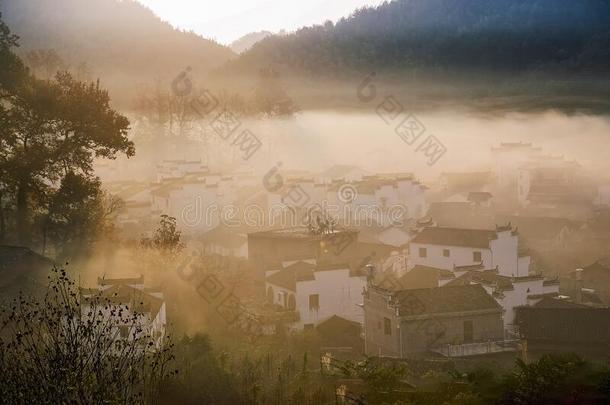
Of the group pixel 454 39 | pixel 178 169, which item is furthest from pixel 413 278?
pixel 454 39

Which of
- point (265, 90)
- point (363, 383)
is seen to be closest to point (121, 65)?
point (265, 90)

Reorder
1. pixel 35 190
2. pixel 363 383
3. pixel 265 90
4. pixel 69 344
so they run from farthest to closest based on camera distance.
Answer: pixel 265 90 < pixel 35 190 < pixel 363 383 < pixel 69 344

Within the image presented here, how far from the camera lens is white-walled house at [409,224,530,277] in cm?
1911

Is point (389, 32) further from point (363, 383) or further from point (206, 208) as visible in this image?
point (363, 383)

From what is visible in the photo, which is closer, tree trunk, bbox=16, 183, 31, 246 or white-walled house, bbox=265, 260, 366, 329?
tree trunk, bbox=16, 183, 31, 246

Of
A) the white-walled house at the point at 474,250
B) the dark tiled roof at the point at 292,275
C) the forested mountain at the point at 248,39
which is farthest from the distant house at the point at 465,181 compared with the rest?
the forested mountain at the point at 248,39

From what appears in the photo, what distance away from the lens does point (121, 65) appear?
45.4 metres

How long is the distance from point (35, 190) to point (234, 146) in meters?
21.3

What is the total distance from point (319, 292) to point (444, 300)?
2.95 meters

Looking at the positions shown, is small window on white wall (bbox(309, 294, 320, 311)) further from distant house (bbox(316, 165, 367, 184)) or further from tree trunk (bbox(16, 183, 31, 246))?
distant house (bbox(316, 165, 367, 184))

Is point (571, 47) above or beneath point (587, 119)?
above

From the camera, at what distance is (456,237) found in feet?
65.3

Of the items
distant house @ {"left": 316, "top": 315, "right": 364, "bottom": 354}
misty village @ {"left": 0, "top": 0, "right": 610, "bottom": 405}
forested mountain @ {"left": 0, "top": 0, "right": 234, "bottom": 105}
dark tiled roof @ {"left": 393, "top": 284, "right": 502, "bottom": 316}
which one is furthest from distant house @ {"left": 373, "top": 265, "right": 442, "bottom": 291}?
forested mountain @ {"left": 0, "top": 0, "right": 234, "bottom": 105}

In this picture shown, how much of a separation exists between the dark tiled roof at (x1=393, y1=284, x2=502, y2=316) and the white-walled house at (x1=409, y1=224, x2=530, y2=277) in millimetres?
3653
